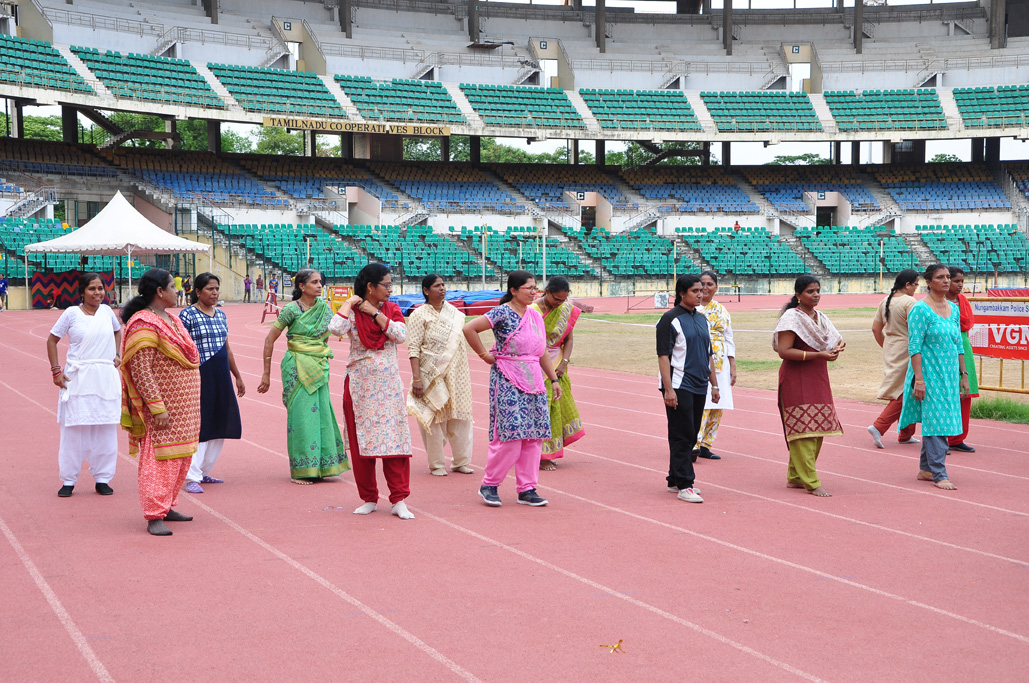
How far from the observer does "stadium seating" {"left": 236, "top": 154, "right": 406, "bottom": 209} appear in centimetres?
4459

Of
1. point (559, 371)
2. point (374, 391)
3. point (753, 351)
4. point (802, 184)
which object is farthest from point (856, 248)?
point (374, 391)

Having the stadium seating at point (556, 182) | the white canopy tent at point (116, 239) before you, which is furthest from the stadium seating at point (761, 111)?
the white canopy tent at point (116, 239)

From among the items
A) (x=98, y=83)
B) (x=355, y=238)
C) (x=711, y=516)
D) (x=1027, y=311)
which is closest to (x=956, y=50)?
(x=355, y=238)

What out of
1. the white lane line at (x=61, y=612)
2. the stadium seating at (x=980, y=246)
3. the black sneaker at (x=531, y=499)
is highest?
the stadium seating at (x=980, y=246)

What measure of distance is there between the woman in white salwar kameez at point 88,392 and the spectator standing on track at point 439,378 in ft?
7.20

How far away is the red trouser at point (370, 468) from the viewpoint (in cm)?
647

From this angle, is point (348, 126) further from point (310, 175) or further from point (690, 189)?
point (690, 189)

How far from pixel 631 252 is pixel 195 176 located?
62.6 feet

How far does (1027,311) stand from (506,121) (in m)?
38.0

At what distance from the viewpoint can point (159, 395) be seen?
604 centimetres

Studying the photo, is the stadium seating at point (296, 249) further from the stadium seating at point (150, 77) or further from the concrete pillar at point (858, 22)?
the concrete pillar at point (858, 22)

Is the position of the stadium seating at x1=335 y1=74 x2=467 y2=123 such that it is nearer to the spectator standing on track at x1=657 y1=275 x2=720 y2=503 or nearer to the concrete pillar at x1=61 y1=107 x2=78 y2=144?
the concrete pillar at x1=61 y1=107 x2=78 y2=144

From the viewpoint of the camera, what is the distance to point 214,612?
4.62 m

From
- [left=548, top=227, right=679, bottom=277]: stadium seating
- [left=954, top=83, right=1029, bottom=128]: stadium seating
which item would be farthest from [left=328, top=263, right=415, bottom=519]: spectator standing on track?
[left=954, top=83, right=1029, bottom=128]: stadium seating
